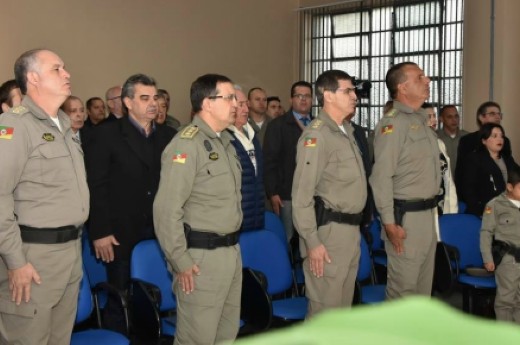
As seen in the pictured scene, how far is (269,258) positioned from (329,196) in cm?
53

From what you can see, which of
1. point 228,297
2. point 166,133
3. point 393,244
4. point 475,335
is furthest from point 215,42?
point 475,335

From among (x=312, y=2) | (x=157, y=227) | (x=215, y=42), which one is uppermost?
(x=312, y=2)

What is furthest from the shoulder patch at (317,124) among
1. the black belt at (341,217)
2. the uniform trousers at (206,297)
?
the uniform trousers at (206,297)

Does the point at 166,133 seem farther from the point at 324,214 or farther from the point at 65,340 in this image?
the point at 65,340

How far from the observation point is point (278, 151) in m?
5.01

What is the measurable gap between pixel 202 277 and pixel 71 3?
466 centimetres

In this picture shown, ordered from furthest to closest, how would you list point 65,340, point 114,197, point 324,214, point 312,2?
point 312,2 → point 114,197 → point 324,214 → point 65,340

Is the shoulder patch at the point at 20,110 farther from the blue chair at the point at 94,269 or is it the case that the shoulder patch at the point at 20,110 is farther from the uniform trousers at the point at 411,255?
the uniform trousers at the point at 411,255

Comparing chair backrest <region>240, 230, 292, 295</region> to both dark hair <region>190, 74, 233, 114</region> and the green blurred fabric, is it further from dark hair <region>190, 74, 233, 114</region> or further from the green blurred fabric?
the green blurred fabric

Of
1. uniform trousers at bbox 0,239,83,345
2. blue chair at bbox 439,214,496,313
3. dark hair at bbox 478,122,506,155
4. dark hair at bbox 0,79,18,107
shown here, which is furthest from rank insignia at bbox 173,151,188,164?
dark hair at bbox 478,122,506,155

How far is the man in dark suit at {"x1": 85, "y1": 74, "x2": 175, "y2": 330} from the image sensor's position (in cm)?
347

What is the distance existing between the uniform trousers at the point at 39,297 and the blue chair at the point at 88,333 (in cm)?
23

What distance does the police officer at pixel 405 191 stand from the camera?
3.56 m

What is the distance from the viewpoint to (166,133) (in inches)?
151
